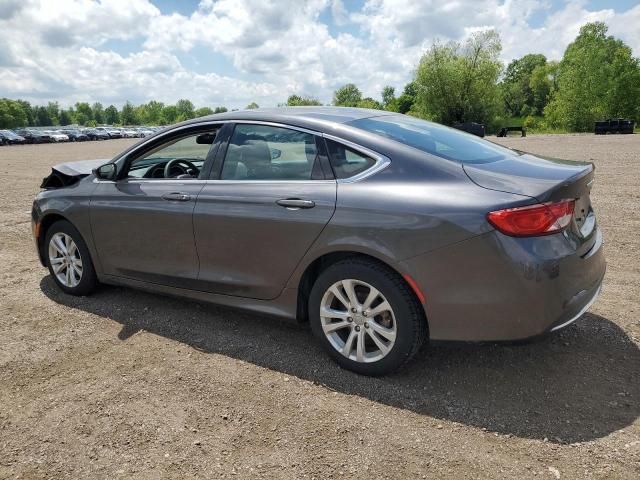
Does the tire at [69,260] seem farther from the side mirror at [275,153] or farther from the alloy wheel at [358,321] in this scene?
the alloy wheel at [358,321]

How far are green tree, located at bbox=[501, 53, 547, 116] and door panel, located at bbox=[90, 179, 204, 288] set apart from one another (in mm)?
96626

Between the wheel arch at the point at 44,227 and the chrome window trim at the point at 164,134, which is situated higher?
the chrome window trim at the point at 164,134

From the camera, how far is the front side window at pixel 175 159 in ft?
13.3

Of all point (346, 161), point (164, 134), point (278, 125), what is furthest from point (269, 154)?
point (164, 134)

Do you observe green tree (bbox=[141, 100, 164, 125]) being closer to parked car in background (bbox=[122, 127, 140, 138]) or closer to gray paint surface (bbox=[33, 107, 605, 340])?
parked car in background (bbox=[122, 127, 140, 138])

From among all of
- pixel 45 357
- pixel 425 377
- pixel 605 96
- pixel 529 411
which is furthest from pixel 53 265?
pixel 605 96

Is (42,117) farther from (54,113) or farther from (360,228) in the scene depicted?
(360,228)

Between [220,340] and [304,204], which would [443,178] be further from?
[220,340]

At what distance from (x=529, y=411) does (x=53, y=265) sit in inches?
167

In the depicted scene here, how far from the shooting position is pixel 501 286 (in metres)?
2.72

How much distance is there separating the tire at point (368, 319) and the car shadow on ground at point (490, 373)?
138 millimetres

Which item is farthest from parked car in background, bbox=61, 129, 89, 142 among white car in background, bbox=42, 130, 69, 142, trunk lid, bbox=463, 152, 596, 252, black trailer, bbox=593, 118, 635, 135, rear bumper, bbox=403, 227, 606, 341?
rear bumper, bbox=403, 227, 606, 341

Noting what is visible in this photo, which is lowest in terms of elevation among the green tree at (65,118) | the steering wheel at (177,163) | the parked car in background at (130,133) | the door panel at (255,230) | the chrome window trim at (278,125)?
the parked car in background at (130,133)

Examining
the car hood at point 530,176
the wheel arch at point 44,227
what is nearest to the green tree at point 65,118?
the wheel arch at point 44,227
